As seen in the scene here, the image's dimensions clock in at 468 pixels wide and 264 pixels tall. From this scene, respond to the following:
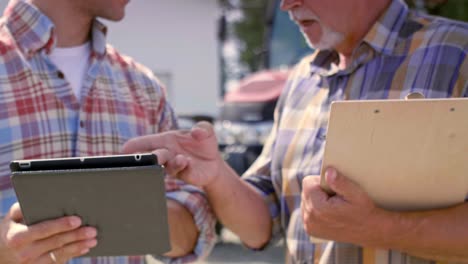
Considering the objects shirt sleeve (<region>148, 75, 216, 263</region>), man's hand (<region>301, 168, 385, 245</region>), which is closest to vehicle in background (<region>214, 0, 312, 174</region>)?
shirt sleeve (<region>148, 75, 216, 263</region>)

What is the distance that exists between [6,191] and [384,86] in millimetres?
1246

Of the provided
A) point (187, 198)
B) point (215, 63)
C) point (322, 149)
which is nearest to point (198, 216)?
point (187, 198)

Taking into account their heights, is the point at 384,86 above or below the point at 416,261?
above

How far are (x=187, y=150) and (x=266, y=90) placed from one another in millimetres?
6576

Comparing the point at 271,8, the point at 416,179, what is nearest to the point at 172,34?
the point at 271,8

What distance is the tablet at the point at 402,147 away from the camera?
4.83ft

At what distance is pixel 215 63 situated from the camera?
13.5 metres

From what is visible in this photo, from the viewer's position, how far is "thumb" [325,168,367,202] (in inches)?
62.2

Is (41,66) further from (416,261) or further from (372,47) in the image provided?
(416,261)

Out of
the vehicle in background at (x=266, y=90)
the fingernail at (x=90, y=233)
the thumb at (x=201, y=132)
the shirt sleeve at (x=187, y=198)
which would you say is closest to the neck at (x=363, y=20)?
the thumb at (x=201, y=132)

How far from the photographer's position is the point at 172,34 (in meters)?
12.5

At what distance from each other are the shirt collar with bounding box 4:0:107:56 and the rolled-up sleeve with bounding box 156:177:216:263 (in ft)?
2.18

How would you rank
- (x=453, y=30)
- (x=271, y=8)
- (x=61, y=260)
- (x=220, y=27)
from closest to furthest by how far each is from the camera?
1. (x=61, y=260)
2. (x=453, y=30)
3. (x=271, y=8)
4. (x=220, y=27)

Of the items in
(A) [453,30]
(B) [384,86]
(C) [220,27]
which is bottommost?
(C) [220,27]
